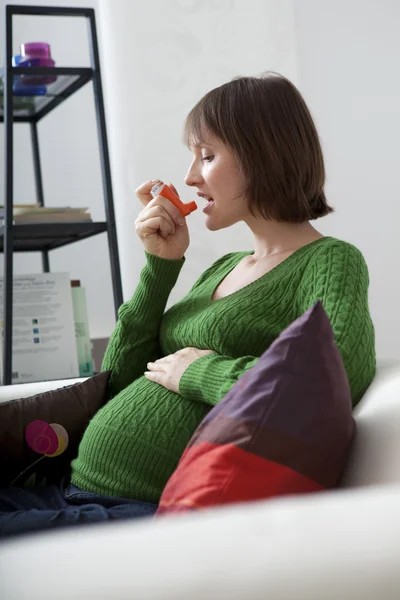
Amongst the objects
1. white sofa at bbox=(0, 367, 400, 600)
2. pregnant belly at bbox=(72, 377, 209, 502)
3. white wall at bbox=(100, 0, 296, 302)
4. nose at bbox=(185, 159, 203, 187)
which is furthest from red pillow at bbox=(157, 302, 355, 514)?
white wall at bbox=(100, 0, 296, 302)

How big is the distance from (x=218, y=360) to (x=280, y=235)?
323 mm

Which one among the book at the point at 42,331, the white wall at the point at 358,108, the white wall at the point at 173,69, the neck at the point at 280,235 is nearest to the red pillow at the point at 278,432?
the neck at the point at 280,235

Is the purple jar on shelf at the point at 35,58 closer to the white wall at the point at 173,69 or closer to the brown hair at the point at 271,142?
the white wall at the point at 173,69

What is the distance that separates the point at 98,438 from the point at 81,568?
0.87m

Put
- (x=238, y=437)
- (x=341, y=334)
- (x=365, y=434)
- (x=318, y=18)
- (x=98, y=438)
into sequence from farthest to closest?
(x=318, y=18)
(x=98, y=438)
(x=341, y=334)
(x=365, y=434)
(x=238, y=437)

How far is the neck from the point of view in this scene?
5.06ft

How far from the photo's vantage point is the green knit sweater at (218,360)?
4.17ft

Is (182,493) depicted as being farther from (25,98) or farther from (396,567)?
(25,98)

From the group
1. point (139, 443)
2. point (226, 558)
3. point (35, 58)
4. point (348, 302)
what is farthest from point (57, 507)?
point (35, 58)

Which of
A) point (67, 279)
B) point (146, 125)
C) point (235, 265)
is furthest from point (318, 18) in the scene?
point (235, 265)

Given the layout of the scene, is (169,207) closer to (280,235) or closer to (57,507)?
(280,235)

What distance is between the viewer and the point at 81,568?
1.82ft

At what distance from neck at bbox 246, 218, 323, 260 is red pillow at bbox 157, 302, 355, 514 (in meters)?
0.57

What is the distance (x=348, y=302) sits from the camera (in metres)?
1.27
